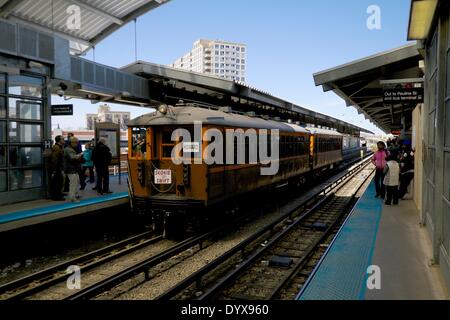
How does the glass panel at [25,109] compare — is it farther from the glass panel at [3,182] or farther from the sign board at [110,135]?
the sign board at [110,135]

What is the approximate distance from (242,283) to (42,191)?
6453 mm

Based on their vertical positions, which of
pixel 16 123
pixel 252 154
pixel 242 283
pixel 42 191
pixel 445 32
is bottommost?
pixel 242 283

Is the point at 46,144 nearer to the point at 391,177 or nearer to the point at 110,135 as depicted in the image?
the point at 110,135

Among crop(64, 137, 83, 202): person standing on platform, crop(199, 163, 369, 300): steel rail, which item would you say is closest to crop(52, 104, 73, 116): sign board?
crop(64, 137, 83, 202): person standing on platform

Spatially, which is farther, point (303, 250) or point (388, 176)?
point (388, 176)

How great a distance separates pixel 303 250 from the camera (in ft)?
28.2

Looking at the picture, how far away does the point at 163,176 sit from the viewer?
→ 30.3 ft

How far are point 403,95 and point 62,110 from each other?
28.5 feet

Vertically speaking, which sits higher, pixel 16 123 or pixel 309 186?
pixel 16 123

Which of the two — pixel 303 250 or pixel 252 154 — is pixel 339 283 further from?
pixel 252 154

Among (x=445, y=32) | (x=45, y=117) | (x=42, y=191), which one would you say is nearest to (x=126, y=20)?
(x=45, y=117)

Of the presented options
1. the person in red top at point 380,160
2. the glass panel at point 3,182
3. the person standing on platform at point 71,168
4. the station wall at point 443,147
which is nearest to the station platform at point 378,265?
the station wall at point 443,147
